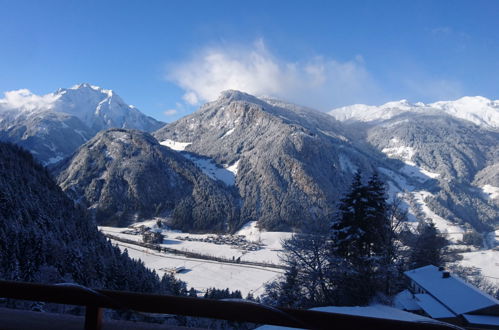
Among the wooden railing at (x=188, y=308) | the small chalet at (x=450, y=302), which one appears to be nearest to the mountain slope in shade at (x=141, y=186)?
the small chalet at (x=450, y=302)

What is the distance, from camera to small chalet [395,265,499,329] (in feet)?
52.7

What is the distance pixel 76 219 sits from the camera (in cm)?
3200

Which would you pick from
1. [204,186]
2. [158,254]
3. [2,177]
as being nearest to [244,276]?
[158,254]

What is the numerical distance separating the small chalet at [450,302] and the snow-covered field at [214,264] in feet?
60.7

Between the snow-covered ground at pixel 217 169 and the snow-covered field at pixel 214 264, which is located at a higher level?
the snow-covered ground at pixel 217 169

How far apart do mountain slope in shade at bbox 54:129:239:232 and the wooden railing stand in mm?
121342

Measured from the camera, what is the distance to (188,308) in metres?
1.73

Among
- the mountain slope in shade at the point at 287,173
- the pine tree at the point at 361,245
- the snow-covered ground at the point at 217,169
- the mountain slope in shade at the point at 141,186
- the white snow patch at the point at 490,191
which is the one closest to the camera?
the pine tree at the point at 361,245

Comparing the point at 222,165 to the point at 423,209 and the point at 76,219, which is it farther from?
the point at 76,219

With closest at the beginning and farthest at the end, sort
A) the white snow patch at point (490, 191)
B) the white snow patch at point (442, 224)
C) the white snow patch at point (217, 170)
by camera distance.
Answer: the white snow patch at point (442, 224) < the white snow patch at point (217, 170) < the white snow patch at point (490, 191)

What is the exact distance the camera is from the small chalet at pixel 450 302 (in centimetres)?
1608

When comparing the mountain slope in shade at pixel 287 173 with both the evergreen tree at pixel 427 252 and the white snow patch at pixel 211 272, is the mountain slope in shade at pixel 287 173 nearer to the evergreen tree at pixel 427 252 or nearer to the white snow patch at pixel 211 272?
the white snow patch at pixel 211 272

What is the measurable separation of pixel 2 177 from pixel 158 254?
51769mm

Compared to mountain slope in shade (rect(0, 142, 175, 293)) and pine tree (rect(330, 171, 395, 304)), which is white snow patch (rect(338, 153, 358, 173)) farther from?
pine tree (rect(330, 171, 395, 304))
